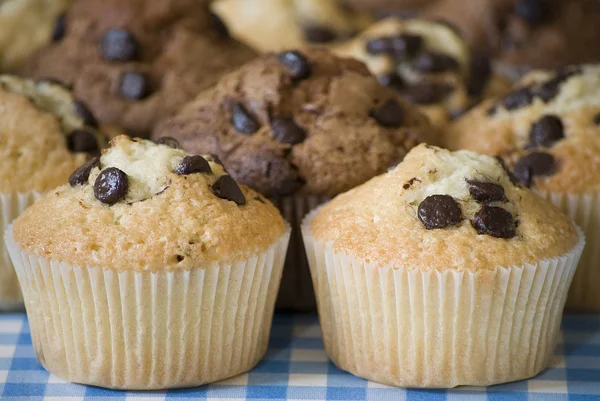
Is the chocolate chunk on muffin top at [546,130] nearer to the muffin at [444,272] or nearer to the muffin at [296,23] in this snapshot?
the muffin at [444,272]

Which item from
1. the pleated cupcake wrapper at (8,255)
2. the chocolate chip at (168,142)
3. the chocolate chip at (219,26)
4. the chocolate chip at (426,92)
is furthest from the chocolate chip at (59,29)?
the chocolate chip at (426,92)

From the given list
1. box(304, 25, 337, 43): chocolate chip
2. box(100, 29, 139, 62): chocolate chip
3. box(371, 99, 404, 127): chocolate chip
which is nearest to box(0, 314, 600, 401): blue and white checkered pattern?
box(371, 99, 404, 127): chocolate chip

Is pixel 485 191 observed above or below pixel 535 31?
above

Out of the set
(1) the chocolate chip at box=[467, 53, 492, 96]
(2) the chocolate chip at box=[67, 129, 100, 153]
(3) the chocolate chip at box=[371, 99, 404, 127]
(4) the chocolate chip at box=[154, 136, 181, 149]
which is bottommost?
(1) the chocolate chip at box=[467, 53, 492, 96]

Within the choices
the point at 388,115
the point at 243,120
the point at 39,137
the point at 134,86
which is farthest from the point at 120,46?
the point at 388,115

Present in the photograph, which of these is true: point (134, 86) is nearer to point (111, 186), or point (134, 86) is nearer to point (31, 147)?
point (31, 147)

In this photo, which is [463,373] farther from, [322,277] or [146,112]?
[146,112]

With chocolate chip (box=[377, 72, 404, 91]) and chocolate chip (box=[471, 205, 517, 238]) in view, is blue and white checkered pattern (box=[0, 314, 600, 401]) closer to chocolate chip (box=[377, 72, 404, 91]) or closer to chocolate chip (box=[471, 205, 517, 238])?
chocolate chip (box=[471, 205, 517, 238])
